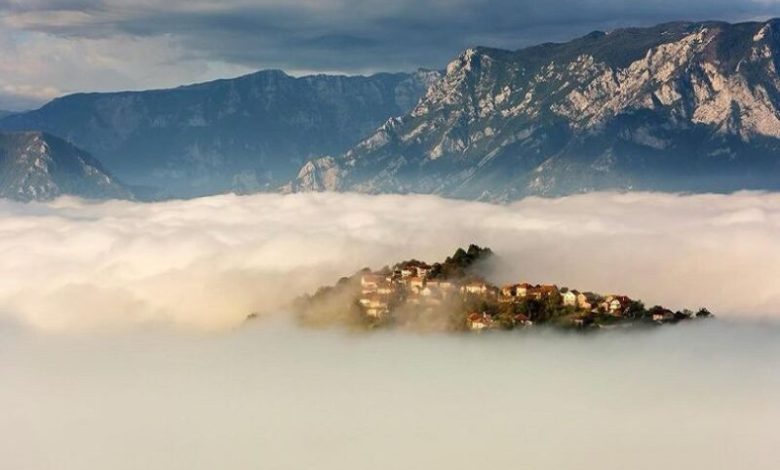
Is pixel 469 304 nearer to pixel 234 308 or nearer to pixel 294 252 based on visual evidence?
pixel 234 308

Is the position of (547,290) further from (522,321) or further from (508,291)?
(522,321)

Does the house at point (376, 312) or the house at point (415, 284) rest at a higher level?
the house at point (415, 284)

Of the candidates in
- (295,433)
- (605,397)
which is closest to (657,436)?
(605,397)

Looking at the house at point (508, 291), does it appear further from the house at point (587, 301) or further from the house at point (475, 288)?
the house at point (587, 301)

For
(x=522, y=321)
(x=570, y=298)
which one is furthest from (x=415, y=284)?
(x=570, y=298)

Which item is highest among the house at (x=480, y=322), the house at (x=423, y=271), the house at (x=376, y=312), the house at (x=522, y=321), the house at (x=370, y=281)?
the house at (x=423, y=271)

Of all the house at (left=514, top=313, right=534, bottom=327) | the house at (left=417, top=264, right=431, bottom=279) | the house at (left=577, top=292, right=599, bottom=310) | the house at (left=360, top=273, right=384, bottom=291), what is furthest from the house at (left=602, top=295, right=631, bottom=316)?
the house at (left=360, top=273, right=384, bottom=291)

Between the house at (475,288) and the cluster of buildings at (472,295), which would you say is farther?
the house at (475,288)

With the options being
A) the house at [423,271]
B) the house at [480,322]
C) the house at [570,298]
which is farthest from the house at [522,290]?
the house at [423,271]

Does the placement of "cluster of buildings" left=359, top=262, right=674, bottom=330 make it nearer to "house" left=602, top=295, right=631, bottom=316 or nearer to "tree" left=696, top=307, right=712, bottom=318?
"house" left=602, top=295, right=631, bottom=316
